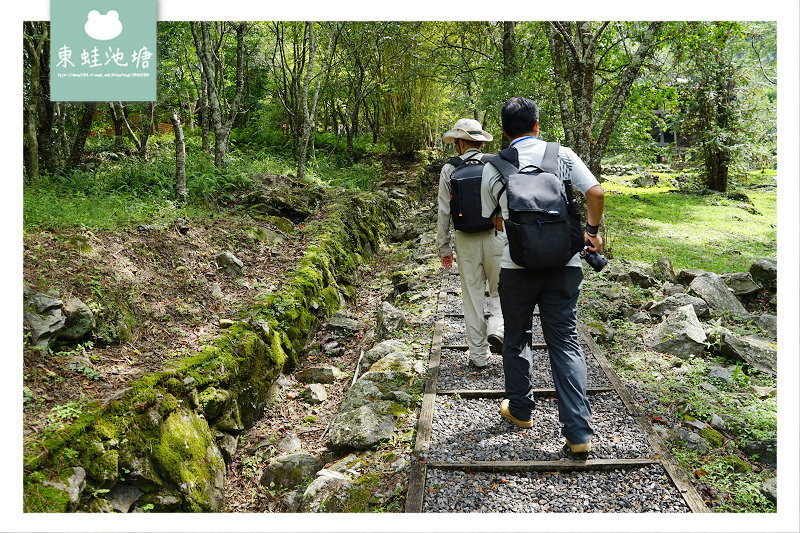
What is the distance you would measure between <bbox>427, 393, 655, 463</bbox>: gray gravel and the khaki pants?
60cm

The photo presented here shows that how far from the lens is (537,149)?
3287 mm

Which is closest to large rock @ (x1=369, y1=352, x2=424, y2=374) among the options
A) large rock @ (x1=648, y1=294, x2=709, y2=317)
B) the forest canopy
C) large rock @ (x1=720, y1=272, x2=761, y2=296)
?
large rock @ (x1=648, y1=294, x2=709, y2=317)

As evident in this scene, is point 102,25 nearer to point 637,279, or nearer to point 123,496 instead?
point 123,496

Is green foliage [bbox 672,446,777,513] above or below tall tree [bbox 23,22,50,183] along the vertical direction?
below

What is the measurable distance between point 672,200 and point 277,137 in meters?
14.0

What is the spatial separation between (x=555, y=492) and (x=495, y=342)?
1824 millimetres

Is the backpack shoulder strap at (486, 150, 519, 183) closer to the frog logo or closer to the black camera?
the black camera

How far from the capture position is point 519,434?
3604 millimetres

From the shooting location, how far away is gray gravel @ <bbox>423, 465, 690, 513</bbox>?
289 cm

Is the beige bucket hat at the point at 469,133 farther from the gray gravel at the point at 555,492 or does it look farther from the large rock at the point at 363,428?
the gray gravel at the point at 555,492

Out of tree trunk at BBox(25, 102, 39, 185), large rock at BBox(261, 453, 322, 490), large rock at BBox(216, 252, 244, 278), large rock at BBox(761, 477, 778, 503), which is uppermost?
tree trunk at BBox(25, 102, 39, 185)

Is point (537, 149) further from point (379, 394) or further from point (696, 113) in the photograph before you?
point (696, 113)
